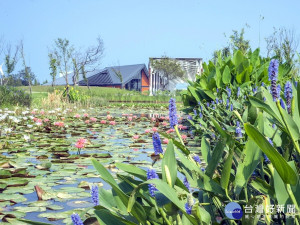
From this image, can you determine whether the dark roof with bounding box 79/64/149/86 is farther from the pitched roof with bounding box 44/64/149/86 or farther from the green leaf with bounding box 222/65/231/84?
the green leaf with bounding box 222/65/231/84

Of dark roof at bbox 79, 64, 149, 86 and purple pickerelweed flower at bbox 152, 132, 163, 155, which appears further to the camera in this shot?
dark roof at bbox 79, 64, 149, 86

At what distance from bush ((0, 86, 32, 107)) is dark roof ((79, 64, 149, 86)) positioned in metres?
28.9

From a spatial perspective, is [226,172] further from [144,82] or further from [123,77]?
[144,82]

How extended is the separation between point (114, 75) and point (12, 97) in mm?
33511

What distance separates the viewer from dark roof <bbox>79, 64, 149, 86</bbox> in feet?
153

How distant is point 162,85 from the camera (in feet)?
157

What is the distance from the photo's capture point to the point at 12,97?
51.9 ft

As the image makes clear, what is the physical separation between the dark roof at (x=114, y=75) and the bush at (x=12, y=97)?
94.7 feet

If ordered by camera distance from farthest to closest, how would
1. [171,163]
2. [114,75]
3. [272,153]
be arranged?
[114,75] → [171,163] → [272,153]

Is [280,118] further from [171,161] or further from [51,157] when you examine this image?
[51,157]

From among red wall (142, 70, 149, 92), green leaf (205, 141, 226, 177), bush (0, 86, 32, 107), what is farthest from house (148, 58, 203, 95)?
green leaf (205, 141, 226, 177)

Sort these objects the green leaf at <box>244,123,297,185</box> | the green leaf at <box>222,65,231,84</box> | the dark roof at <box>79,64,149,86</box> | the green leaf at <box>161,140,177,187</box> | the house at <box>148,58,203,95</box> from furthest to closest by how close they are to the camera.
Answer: the dark roof at <box>79,64,149,86</box>
the house at <box>148,58,203,95</box>
the green leaf at <box>222,65,231,84</box>
the green leaf at <box>161,140,177,187</box>
the green leaf at <box>244,123,297,185</box>

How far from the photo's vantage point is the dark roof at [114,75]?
153ft

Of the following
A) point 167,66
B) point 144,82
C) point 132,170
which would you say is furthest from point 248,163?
point 144,82
